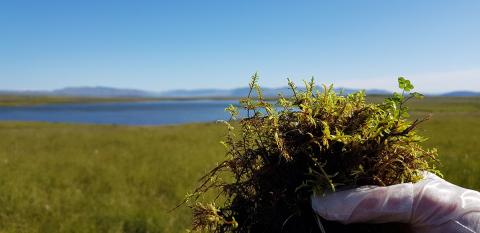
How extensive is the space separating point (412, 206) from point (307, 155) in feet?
1.68

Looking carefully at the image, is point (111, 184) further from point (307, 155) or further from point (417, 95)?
point (417, 95)

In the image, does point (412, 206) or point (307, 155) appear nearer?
point (412, 206)

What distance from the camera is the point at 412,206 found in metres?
1.66

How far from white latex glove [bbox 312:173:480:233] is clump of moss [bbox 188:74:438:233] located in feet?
0.26

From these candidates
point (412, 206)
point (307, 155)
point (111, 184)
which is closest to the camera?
point (412, 206)

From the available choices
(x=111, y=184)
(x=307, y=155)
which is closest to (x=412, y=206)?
(x=307, y=155)

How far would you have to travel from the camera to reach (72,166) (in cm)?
1470

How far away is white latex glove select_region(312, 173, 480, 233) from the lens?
1571 mm

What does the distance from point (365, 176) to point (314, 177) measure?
0.23 metres

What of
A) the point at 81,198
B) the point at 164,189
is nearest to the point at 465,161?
the point at 164,189

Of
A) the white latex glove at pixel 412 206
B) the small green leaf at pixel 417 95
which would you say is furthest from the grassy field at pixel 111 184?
the white latex glove at pixel 412 206

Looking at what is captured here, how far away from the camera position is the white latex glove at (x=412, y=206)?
5.16 ft

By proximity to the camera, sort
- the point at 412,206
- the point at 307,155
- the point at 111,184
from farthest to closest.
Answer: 1. the point at 111,184
2. the point at 307,155
3. the point at 412,206

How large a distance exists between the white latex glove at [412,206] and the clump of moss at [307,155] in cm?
8
